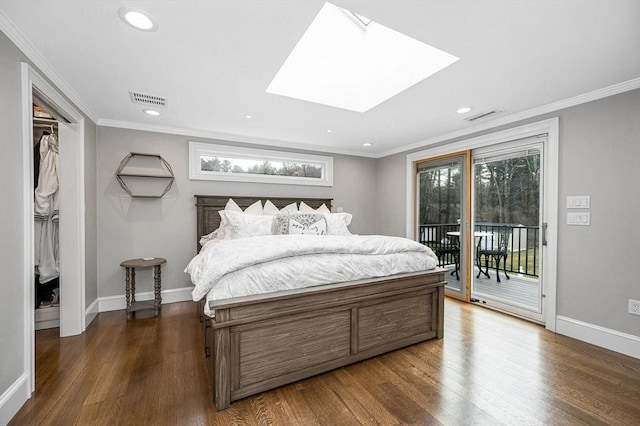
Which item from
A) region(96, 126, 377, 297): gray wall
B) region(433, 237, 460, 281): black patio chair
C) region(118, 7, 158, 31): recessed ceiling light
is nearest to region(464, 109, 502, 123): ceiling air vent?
region(433, 237, 460, 281): black patio chair

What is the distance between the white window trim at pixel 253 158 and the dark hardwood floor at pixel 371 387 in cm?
220

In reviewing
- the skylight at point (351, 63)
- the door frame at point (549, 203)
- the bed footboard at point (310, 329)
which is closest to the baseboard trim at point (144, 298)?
the bed footboard at point (310, 329)

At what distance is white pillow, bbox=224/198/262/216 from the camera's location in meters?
4.01

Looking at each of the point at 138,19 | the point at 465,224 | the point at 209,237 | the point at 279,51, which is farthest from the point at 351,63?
the point at 209,237

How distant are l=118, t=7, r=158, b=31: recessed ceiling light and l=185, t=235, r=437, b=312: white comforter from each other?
5.05 ft

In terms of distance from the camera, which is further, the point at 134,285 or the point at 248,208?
the point at 248,208

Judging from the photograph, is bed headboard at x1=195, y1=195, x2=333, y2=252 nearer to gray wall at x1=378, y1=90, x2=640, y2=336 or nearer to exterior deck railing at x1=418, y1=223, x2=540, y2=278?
exterior deck railing at x1=418, y1=223, x2=540, y2=278

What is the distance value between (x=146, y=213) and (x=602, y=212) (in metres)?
5.11

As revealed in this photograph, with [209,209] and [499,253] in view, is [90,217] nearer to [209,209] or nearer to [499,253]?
[209,209]

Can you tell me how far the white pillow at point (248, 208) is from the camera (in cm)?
401

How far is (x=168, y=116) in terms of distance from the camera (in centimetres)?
334

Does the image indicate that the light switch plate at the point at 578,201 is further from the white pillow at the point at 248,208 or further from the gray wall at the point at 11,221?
the gray wall at the point at 11,221

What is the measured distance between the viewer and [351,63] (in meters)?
2.88

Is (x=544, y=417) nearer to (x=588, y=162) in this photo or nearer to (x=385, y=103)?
(x=588, y=162)
